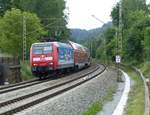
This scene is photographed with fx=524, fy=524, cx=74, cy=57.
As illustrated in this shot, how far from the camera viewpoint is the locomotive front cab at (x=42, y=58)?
4259cm

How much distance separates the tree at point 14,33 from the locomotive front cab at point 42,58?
18513 mm

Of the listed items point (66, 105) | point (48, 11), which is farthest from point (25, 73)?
point (48, 11)

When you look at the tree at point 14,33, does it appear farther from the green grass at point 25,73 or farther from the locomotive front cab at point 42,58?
the locomotive front cab at point 42,58

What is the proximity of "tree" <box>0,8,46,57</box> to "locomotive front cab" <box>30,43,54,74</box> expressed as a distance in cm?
1851

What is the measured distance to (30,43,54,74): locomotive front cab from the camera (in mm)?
42594

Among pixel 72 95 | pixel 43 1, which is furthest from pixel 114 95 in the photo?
pixel 43 1

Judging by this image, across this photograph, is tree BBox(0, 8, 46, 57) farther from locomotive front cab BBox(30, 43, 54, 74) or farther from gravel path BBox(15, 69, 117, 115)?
gravel path BBox(15, 69, 117, 115)

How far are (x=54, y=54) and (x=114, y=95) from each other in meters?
16.8

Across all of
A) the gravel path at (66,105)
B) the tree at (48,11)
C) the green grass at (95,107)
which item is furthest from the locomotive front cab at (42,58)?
the tree at (48,11)

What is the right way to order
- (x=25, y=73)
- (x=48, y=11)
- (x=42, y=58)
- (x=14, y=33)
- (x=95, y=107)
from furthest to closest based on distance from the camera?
1. (x=48, y=11)
2. (x=14, y=33)
3. (x=25, y=73)
4. (x=42, y=58)
5. (x=95, y=107)

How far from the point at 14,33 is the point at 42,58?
70.2ft

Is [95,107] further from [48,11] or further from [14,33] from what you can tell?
[48,11]

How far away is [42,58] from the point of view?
→ 4306cm

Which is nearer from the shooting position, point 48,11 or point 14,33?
point 14,33
